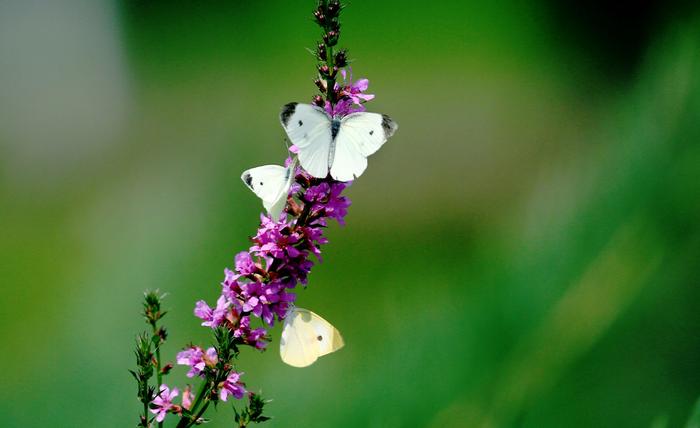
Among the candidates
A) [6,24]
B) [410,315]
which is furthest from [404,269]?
[6,24]

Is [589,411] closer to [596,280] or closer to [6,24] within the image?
[596,280]

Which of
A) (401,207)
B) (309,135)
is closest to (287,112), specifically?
(309,135)

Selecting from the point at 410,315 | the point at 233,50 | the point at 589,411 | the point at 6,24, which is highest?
the point at 6,24

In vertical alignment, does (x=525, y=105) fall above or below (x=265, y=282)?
above

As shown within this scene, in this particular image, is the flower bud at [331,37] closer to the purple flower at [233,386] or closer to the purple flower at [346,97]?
the purple flower at [346,97]

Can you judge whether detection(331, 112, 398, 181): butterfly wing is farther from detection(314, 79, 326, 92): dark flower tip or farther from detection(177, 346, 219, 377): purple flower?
detection(177, 346, 219, 377): purple flower
